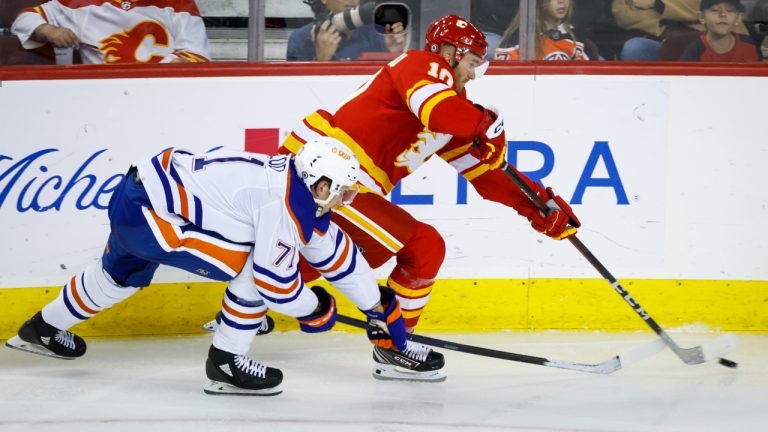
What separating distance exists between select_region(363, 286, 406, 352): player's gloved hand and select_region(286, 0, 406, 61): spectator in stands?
3.59 ft

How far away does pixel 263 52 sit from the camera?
13.7ft

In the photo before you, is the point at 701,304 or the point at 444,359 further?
the point at 701,304

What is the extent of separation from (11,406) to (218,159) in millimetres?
918

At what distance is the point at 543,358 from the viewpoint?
3701mm

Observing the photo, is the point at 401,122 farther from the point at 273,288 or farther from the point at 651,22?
the point at 651,22

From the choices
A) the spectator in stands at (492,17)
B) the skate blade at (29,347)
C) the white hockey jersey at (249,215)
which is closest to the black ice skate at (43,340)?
the skate blade at (29,347)

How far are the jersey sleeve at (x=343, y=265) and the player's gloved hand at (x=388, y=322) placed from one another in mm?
48

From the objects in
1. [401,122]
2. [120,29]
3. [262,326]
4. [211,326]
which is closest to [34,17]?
[120,29]

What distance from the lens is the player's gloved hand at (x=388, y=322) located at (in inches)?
135

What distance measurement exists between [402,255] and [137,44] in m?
1.36

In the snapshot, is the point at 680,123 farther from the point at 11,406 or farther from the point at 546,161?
the point at 11,406

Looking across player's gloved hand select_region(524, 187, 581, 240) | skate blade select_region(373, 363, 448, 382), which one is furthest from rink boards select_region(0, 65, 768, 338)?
skate blade select_region(373, 363, 448, 382)

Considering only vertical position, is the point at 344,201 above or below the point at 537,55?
below

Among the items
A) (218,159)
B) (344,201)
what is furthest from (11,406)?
(344,201)
